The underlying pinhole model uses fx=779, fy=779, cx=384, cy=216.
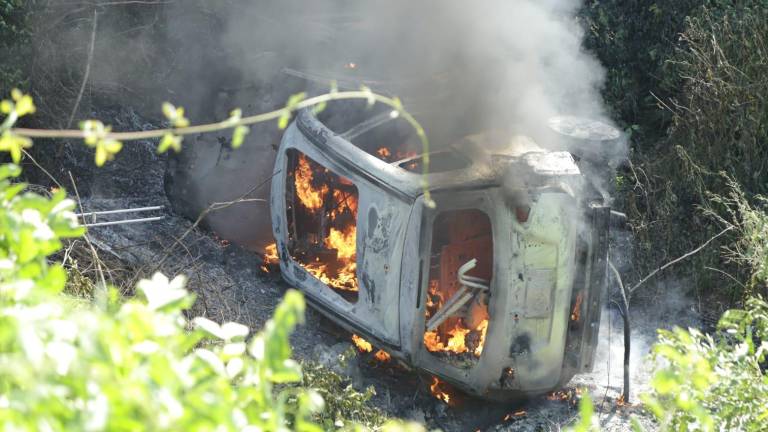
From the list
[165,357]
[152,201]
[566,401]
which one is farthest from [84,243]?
[165,357]

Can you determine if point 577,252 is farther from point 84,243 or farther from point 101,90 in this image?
point 101,90

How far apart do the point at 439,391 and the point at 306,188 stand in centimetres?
195

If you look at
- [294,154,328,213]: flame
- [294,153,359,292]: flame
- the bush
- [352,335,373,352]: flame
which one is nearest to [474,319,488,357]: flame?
[352,335,373,352]: flame

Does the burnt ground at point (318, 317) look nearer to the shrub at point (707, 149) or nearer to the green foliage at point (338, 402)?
the shrub at point (707, 149)

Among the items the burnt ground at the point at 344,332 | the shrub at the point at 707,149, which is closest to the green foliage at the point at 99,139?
the burnt ground at the point at 344,332

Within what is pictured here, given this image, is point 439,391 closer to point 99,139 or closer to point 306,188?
point 306,188

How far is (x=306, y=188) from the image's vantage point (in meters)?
6.43

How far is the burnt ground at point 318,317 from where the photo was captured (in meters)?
5.67

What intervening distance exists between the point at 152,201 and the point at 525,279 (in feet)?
14.7

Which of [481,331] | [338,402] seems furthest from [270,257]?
[338,402]

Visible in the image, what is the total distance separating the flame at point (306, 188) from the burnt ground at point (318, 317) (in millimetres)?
869

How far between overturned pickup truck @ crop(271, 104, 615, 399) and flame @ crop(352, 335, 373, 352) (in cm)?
35

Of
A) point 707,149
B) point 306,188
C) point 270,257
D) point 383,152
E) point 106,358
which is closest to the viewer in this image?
point 106,358

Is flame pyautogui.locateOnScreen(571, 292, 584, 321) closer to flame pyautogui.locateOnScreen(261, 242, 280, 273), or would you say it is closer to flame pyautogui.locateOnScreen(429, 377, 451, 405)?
flame pyautogui.locateOnScreen(429, 377, 451, 405)
